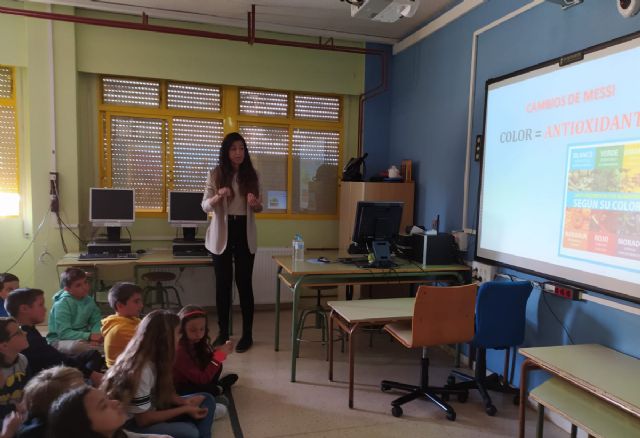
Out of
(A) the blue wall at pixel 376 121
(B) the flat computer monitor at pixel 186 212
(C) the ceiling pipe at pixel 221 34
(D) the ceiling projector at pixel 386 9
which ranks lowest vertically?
(B) the flat computer monitor at pixel 186 212

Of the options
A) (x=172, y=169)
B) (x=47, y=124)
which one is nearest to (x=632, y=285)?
(x=172, y=169)

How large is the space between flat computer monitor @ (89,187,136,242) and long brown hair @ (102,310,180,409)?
2.45 meters

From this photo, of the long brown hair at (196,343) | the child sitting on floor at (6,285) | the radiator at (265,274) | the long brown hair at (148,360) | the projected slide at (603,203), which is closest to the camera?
the long brown hair at (148,360)

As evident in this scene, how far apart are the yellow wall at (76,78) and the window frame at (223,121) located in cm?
10

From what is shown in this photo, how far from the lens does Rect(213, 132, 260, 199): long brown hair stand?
3.63 metres

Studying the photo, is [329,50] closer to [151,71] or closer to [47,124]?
[151,71]

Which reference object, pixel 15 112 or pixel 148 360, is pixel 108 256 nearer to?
pixel 15 112

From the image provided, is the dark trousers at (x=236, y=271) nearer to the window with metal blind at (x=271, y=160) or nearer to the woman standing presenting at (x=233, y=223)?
the woman standing presenting at (x=233, y=223)

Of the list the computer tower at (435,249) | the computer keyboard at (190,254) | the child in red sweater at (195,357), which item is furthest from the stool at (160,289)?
the computer tower at (435,249)

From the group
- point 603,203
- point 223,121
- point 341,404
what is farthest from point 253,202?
point 603,203

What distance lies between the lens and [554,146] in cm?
264

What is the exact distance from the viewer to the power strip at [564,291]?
250 centimetres

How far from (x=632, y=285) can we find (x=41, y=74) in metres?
4.87

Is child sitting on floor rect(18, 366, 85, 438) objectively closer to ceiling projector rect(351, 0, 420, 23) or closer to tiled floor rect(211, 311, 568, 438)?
tiled floor rect(211, 311, 568, 438)
